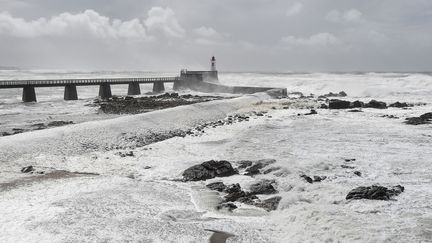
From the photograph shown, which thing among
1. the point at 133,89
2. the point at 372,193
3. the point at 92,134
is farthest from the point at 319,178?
the point at 133,89

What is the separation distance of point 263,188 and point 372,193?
3317 mm

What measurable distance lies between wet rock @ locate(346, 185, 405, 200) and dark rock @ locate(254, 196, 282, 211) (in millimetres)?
2001

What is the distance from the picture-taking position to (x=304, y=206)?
11.6 m

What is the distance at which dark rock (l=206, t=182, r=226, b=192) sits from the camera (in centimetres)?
1406

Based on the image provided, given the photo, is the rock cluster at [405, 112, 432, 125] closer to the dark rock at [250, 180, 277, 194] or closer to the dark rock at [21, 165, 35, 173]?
the dark rock at [250, 180, 277, 194]

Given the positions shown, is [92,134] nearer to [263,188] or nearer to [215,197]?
[215,197]

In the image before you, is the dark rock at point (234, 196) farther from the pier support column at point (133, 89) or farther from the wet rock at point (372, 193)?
the pier support column at point (133, 89)

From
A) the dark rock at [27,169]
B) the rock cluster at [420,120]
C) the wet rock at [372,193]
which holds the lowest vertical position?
the dark rock at [27,169]

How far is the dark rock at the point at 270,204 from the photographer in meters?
12.2

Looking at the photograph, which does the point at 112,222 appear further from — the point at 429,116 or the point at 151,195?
the point at 429,116

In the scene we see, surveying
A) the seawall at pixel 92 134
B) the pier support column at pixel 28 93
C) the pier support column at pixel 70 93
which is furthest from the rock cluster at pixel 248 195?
the pier support column at pixel 70 93

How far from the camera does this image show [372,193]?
39.9 ft

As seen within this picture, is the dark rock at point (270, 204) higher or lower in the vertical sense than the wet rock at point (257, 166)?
lower

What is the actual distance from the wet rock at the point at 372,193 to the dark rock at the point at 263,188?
2.48 meters
